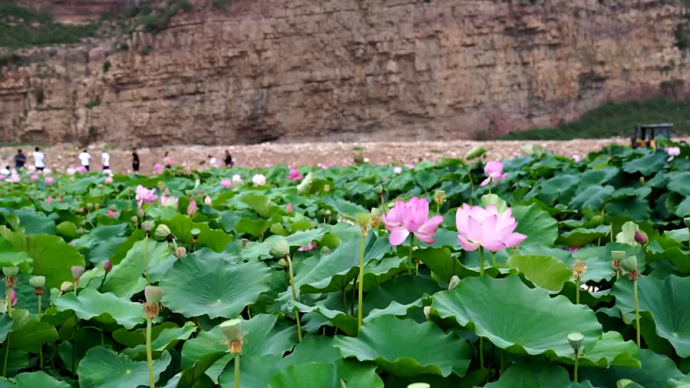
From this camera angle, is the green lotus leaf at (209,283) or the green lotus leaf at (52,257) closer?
the green lotus leaf at (209,283)

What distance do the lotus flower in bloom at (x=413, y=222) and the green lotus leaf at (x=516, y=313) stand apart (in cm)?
15

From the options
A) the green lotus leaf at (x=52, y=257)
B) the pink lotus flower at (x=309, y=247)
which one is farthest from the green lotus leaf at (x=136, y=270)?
the pink lotus flower at (x=309, y=247)

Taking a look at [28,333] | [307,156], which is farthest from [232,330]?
[307,156]

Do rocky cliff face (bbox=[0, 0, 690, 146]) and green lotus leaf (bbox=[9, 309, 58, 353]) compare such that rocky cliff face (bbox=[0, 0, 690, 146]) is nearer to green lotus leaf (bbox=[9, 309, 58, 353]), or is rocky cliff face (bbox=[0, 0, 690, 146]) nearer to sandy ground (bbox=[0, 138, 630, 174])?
sandy ground (bbox=[0, 138, 630, 174])

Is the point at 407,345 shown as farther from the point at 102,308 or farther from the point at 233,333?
the point at 102,308

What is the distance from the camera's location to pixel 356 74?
3128cm

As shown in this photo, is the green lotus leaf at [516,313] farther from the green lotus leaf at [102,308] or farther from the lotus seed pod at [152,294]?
the green lotus leaf at [102,308]

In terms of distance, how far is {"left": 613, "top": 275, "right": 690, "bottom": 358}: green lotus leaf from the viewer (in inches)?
43.5

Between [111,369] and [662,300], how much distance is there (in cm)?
103

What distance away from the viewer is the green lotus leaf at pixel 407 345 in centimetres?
88

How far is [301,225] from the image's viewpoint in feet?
7.09

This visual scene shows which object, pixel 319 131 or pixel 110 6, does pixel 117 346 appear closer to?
pixel 319 131

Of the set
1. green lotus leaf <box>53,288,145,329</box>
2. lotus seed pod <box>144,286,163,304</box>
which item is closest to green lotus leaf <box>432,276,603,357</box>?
lotus seed pod <box>144,286,163,304</box>

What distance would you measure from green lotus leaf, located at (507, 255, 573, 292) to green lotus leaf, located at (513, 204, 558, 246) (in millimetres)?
537
